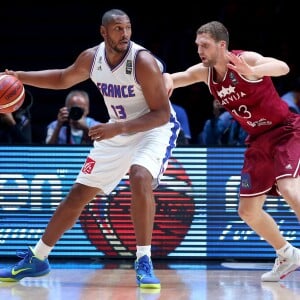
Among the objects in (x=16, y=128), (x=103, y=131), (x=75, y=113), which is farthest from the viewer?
(x=16, y=128)

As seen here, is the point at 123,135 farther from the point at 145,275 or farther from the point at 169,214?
the point at 169,214

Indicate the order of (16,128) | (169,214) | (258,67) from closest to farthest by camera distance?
(258,67) < (169,214) < (16,128)

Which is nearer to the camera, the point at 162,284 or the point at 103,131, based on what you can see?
the point at 103,131

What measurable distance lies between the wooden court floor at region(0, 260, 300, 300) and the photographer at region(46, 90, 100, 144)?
1.30m

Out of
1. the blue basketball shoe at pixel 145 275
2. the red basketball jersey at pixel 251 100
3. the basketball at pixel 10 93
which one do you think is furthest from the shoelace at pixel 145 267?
the basketball at pixel 10 93

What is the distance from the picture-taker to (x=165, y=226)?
7930 millimetres

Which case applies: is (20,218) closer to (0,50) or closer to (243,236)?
(243,236)

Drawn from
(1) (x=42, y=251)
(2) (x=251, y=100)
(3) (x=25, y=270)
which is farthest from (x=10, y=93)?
(2) (x=251, y=100)

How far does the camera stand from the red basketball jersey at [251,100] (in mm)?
6445

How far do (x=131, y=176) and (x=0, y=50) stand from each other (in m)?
5.20

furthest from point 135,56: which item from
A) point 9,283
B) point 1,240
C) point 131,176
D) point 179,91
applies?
point 179,91

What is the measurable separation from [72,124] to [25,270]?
2.35 metres

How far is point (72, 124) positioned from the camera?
860 centimetres

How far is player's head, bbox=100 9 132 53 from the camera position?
6.29 meters
